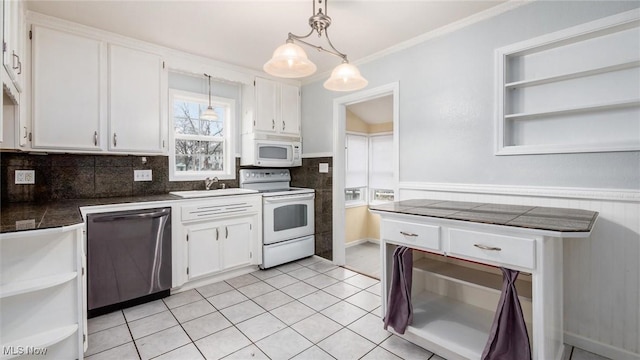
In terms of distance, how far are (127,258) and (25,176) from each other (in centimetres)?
114

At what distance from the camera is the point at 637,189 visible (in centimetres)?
171

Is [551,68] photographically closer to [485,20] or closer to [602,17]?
[602,17]

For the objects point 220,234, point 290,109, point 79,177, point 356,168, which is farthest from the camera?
point 356,168

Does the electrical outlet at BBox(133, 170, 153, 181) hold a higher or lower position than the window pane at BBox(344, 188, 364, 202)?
higher

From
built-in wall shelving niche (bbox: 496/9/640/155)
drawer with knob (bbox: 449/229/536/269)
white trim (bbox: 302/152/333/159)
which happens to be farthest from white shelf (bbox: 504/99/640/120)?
white trim (bbox: 302/152/333/159)

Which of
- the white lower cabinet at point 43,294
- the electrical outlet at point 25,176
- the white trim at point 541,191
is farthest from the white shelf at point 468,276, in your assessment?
the electrical outlet at point 25,176

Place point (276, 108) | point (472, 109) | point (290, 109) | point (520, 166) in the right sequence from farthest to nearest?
point (290, 109) → point (276, 108) → point (472, 109) → point (520, 166)

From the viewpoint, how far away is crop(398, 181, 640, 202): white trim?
5.76 ft

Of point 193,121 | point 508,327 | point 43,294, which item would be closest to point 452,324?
point 508,327

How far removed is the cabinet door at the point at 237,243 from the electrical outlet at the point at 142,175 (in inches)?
38.3

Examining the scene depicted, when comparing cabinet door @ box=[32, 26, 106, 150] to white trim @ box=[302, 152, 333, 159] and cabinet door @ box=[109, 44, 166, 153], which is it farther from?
white trim @ box=[302, 152, 333, 159]

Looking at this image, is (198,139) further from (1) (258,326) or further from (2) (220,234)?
(1) (258,326)

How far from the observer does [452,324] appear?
6.17ft

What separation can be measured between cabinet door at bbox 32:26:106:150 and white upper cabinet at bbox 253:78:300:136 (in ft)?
5.20
